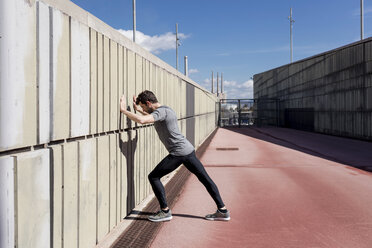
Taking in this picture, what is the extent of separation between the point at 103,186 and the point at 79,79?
53.3 inches

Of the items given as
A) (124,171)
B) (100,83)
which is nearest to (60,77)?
(100,83)

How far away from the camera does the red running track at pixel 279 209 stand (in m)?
3.92

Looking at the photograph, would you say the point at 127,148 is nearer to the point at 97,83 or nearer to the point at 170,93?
the point at 97,83

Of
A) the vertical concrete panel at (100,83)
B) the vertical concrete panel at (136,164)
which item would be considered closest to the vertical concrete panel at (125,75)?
the vertical concrete panel at (136,164)

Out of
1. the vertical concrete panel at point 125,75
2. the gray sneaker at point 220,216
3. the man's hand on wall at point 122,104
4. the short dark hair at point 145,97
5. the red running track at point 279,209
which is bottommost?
the red running track at point 279,209

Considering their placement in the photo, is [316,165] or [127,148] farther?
[316,165]

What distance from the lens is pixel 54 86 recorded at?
8.84 ft

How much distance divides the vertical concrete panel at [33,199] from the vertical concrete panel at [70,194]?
0.27 metres

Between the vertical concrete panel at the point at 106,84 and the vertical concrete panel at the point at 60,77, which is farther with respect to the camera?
the vertical concrete panel at the point at 106,84

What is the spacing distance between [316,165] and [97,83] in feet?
26.2

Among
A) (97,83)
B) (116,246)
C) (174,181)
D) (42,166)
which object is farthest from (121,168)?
(174,181)

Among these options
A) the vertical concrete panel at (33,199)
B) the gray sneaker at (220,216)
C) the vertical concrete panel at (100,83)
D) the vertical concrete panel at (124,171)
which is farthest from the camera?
the gray sneaker at (220,216)

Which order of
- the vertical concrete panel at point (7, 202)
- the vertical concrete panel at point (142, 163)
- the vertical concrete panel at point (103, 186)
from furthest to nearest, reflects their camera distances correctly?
1. the vertical concrete panel at point (142, 163)
2. the vertical concrete panel at point (103, 186)
3. the vertical concrete panel at point (7, 202)

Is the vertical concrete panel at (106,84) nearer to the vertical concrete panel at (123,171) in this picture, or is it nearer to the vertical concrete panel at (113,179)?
the vertical concrete panel at (113,179)
